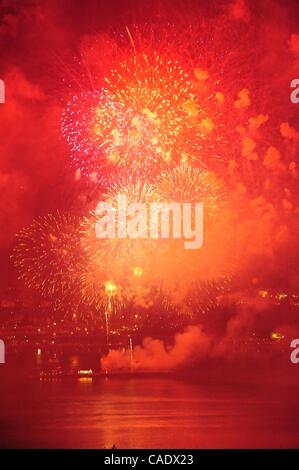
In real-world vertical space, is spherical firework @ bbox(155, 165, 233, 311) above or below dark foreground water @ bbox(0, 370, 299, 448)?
above

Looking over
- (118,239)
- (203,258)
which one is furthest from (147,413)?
(118,239)

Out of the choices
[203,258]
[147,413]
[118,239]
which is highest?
[118,239]

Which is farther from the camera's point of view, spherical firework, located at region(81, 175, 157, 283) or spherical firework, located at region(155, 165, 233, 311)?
spherical firework, located at region(155, 165, 233, 311)

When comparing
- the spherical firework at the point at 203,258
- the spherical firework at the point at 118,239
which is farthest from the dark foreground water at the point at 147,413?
the spherical firework at the point at 118,239

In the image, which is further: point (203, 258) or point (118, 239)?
point (203, 258)

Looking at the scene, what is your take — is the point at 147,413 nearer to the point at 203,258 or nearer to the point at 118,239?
the point at 203,258

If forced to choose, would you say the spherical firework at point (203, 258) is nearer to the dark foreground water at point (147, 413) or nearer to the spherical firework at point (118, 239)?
the spherical firework at point (118, 239)

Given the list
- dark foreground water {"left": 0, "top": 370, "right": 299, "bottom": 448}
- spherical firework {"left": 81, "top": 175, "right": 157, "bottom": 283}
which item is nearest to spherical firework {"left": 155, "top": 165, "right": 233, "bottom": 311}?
spherical firework {"left": 81, "top": 175, "right": 157, "bottom": 283}

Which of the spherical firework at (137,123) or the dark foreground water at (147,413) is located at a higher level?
the spherical firework at (137,123)

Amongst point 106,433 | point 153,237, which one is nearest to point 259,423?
point 106,433

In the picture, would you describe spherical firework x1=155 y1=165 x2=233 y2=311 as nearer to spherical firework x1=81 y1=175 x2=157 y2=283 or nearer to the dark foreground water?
spherical firework x1=81 y1=175 x2=157 y2=283
